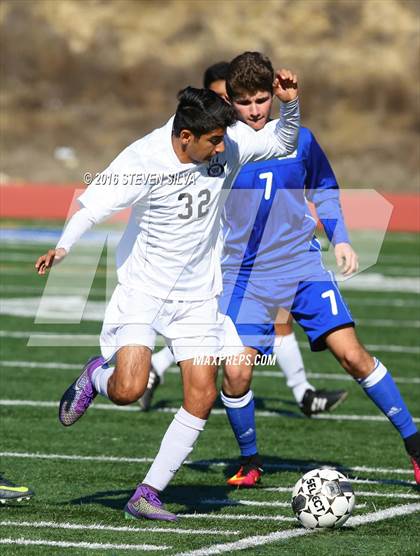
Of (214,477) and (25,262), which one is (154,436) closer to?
(214,477)

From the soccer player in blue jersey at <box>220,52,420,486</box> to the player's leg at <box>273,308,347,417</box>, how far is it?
159cm

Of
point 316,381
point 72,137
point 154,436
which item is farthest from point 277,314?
point 72,137

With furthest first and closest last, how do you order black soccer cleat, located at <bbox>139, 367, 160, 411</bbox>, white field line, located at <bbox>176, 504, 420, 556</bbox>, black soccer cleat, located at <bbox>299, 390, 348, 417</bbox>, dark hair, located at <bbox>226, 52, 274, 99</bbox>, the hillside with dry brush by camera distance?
the hillside with dry brush → black soccer cleat, located at <bbox>139, 367, 160, 411</bbox> → black soccer cleat, located at <bbox>299, 390, 348, 417</bbox> → dark hair, located at <bbox>226, 52, 274, 99</bbox> → white field line, located at <bbox>176, 504, 420, 556</bbox>

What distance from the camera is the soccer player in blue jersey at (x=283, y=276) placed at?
6832 millimetres

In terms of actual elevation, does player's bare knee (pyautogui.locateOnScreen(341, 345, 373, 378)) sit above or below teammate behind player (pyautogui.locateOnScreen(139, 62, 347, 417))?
above

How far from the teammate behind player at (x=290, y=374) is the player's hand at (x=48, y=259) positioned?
3135mm

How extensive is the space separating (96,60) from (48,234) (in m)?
21.1

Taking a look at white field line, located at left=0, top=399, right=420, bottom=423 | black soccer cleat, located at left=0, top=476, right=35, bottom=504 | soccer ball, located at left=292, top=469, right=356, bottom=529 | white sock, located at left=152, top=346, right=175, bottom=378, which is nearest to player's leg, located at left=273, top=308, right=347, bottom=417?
white field line, located at left=0, top=399, right=420, bottom=423

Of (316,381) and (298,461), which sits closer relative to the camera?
(298,461)

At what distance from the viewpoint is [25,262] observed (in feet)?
67.8

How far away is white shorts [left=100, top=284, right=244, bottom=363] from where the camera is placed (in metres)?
6.03

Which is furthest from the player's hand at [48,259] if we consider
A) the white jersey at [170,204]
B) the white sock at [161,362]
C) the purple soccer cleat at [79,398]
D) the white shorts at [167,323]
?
the white sock at [161,362]

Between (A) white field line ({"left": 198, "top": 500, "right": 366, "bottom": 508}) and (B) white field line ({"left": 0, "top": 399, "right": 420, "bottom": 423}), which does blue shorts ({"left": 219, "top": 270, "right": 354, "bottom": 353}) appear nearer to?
(A) white field line ({"left": 198, "top": 500, "right": 366, "bottom": 508})

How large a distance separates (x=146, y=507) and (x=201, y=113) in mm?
1805
